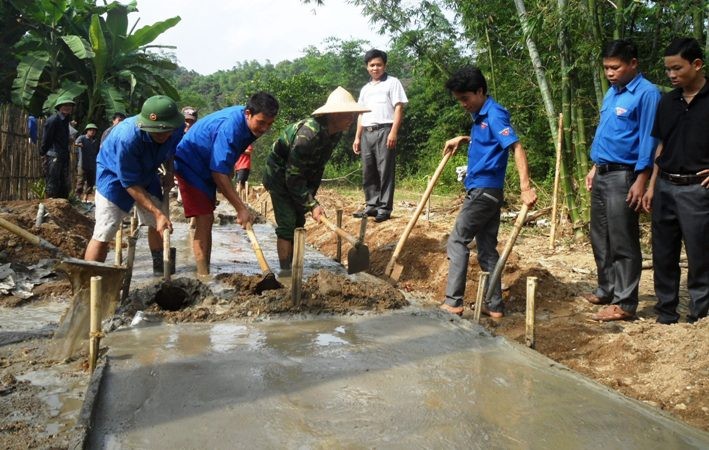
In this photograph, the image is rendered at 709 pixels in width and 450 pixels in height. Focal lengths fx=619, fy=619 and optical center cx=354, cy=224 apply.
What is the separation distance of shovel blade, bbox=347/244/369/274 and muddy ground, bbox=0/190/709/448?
0.15 meters

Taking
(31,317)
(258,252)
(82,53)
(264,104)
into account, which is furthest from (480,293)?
(82,53)

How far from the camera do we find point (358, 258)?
17.2 ft

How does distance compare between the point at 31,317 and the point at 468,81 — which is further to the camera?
the point at 31,317

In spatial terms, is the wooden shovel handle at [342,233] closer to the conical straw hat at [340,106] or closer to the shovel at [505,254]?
the conical straw hat at [340,106]

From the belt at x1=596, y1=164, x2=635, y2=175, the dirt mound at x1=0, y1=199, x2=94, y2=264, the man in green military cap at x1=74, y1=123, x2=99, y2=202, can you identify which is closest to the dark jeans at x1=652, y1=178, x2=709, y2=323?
the belt at x1=596, y1=164, x2=635, y2=175

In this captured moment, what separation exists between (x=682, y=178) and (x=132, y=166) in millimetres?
3782

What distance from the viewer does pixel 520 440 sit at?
2.42 m

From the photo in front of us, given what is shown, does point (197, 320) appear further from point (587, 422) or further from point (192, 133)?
point (587, 422)

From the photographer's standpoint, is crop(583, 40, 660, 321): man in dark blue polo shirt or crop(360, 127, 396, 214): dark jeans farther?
crop(360, 127, 396, 214): dark jeans

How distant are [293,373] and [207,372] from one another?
1.40 feet

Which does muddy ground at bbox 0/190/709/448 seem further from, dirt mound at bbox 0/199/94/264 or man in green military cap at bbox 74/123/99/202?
man in green military cap at bbox 74/123/99/202

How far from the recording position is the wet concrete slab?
7.97 ft

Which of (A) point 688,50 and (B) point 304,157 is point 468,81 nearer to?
(A) point 688,50

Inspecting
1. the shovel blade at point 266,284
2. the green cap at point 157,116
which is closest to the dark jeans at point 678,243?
the shovel blade at point 266,284
